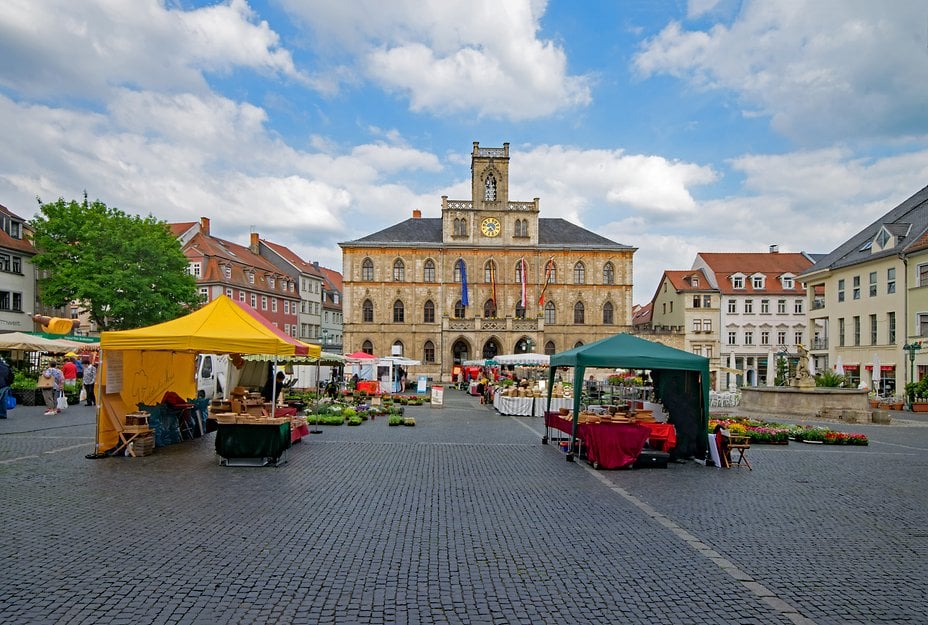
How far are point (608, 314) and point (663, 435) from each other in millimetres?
53932

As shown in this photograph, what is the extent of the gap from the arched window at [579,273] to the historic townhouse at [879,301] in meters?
21.0

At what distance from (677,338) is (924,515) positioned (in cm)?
6010

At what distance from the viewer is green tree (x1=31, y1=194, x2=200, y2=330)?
4544 centimetres

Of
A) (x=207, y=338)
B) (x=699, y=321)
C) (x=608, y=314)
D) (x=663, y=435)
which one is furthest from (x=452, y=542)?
(x=699, y=321)

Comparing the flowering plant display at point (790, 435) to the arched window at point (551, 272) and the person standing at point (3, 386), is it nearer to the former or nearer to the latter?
the person standing at point (3, 386)

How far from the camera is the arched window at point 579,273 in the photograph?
68.2 m

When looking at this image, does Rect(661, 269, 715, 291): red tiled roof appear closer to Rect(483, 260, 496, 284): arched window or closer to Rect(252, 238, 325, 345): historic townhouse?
Rect(483, 260, 496, 284): arched window

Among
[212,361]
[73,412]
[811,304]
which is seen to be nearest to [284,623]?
[73,412]

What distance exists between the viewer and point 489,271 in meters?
68.0

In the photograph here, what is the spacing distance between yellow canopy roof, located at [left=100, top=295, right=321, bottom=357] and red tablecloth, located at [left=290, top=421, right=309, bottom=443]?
7.42ft

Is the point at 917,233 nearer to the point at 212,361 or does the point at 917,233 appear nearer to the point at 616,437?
the point at 616,437

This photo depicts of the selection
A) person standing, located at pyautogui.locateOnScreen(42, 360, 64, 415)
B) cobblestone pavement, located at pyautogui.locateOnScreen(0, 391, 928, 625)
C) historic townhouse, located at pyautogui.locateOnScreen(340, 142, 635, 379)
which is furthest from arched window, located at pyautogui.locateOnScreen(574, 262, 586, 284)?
cobblestone pavement, located at pyautogui.locateOnScreen(0, 391, 928, 625)

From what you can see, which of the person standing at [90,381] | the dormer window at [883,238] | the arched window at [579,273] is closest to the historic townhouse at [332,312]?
the arched window at [579,273]

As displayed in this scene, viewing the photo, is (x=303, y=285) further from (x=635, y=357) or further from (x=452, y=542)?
(x=452, y=542)
